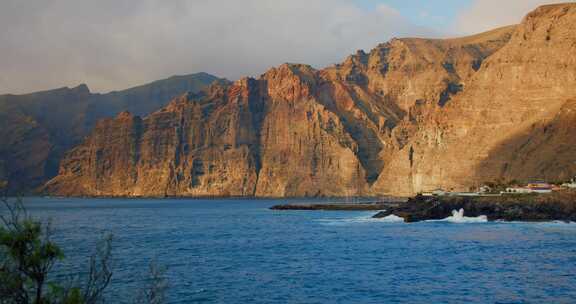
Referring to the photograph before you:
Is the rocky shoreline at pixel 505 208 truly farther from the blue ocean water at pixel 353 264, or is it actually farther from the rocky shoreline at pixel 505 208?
the blue ocean water at pixel 353 264

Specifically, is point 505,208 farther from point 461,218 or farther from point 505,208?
point 461,218

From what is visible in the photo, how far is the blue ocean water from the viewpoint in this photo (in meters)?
50.8

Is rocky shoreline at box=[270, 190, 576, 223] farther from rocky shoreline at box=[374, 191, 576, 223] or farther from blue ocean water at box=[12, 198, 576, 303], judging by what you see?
blue ocean water at box=[12, 198, 576, 303]

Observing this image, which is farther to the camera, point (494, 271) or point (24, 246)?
point (494, 271)

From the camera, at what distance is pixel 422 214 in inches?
5536

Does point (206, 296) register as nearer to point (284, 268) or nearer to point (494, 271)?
point (284, 268)

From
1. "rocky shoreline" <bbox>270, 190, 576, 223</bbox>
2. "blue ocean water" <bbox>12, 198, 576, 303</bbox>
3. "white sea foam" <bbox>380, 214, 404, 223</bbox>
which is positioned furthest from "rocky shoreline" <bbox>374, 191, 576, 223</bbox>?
"blue ocean water" <bbox>12, 198, 576, 303</bbox>

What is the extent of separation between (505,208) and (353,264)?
74.4 metres

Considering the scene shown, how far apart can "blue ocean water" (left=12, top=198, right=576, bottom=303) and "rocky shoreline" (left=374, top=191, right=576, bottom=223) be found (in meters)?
13.6

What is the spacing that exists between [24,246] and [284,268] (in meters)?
46.1

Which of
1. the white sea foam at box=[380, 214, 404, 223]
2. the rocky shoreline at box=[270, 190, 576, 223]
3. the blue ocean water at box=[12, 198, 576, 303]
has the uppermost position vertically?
the rocky shoreline at box=[270, 190, 576, 223]

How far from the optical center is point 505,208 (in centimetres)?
13362

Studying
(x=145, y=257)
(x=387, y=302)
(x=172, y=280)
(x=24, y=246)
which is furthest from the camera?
(x=145, y=257)

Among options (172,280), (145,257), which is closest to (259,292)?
(172,280)
